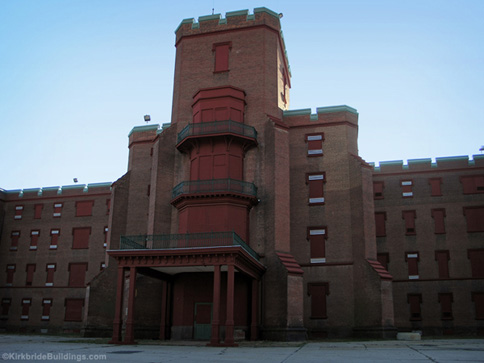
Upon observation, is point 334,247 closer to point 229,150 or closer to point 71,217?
point 229,150

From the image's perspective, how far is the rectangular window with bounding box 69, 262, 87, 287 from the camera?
165ft

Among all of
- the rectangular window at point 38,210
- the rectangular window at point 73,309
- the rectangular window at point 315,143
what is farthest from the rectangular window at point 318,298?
the rectangular window at point 38,210

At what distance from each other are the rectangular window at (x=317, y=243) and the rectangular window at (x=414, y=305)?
10.3 metres

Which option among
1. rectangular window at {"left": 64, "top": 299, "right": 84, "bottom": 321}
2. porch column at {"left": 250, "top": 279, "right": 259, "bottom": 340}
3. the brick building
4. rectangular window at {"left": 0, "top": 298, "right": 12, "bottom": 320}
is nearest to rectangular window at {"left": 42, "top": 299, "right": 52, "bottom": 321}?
rectangular window at {"left": 64, "top": 299, "right": 84, "bottom": 321}

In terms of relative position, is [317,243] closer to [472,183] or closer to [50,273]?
[472,183]

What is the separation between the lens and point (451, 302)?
39.9 m

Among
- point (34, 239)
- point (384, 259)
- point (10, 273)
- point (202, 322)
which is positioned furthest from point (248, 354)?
point (10, 273)

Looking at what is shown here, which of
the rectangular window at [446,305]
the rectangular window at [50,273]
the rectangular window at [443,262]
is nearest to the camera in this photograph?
the rectangular window at [446,305]

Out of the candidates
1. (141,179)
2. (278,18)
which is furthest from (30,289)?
(278,18)

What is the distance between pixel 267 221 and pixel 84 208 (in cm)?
2633

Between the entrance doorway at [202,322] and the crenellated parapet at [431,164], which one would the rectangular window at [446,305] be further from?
the entrance doorway at [202,322]

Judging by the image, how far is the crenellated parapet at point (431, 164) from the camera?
4288cm

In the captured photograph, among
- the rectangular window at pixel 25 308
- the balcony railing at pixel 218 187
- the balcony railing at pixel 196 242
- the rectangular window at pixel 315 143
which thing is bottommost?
the rectangular window at pixel 25 308

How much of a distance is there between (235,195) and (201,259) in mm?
7006
